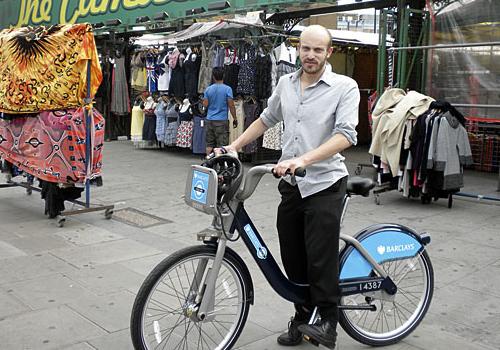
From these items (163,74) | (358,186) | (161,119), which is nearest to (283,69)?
(163,74)

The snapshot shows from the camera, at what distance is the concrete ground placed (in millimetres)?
3695

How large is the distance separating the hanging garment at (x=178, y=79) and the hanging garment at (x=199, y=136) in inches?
28.3

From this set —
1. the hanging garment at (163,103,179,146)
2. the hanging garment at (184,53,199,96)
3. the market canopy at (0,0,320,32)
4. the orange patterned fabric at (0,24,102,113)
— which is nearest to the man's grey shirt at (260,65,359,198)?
the orange patterned fabric at (0,24,102,113)

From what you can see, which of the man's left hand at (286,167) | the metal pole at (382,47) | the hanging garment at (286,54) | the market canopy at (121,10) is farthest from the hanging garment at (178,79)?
the man's left hand at (286,167)

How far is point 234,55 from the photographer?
10.9 metres

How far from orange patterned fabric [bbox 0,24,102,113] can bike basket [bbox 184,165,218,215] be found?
3.74 meters

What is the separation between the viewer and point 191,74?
1150 centimetres

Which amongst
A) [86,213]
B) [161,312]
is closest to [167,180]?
[86,213]

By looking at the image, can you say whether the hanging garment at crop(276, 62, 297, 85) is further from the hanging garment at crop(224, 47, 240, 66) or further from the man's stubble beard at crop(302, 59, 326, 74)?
the man's stubble beard at crop(302, 59, 326, 74)

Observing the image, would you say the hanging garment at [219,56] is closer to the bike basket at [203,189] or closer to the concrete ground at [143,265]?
the concrete ground at [143,265]

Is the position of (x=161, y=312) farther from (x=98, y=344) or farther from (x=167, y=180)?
(x=167, y=180)

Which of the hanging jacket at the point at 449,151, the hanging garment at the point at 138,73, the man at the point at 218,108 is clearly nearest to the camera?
the hanging jacket at the point at 449,151

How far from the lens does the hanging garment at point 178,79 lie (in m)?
11.7

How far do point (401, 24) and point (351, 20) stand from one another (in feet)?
49.7
